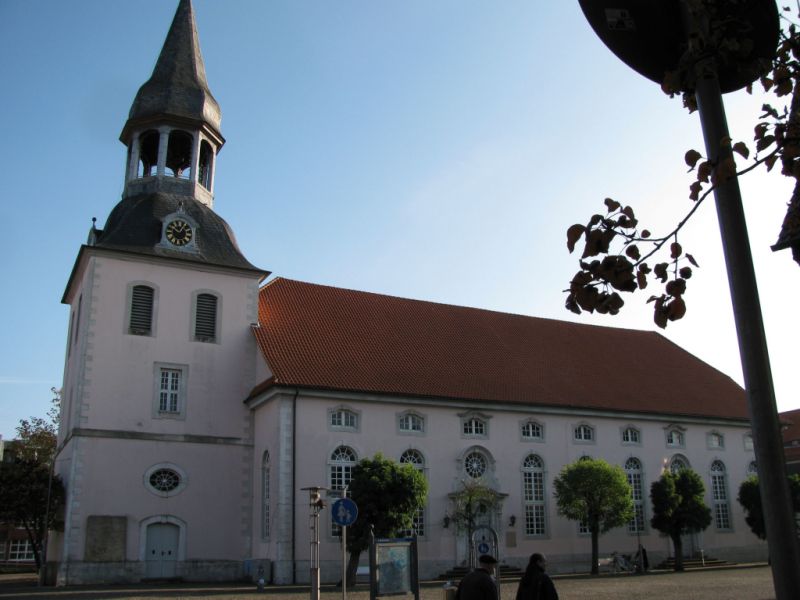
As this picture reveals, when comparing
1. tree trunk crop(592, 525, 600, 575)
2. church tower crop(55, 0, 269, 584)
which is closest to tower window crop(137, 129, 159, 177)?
church tower crop(55, 0, 269, 584)

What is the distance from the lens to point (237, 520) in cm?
2744

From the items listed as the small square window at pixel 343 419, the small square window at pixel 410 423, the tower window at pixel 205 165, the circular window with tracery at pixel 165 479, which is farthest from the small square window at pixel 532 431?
the tower window at pixel 205 165

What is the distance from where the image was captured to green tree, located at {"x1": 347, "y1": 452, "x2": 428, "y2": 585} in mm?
23422

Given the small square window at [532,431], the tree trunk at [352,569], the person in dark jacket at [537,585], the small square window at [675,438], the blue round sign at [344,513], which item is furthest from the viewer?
the small square window at [675,438]

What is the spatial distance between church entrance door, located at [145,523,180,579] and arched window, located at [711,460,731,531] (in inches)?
943

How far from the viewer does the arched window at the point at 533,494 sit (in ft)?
101

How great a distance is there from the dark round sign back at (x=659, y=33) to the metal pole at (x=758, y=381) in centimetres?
70

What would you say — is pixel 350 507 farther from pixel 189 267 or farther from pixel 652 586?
pixel 189 267

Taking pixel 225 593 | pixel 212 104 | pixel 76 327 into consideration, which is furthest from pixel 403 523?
pixel 212 104

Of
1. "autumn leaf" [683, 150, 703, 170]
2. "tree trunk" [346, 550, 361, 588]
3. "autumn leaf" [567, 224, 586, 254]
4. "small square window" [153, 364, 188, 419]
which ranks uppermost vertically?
"small square window" [153, 364, 188, 419]

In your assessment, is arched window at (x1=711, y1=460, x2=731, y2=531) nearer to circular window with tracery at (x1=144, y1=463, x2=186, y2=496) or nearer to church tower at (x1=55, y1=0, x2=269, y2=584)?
church tower at (x1=55, y1=0, x2=269, y2=584)

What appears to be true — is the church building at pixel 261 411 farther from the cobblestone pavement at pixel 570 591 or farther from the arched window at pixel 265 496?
the cobblestone pavement at pixel 570 591

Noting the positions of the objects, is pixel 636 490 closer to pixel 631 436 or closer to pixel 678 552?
pixel 631 436

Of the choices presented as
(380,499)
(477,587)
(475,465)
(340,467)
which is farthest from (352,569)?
(477,587)
